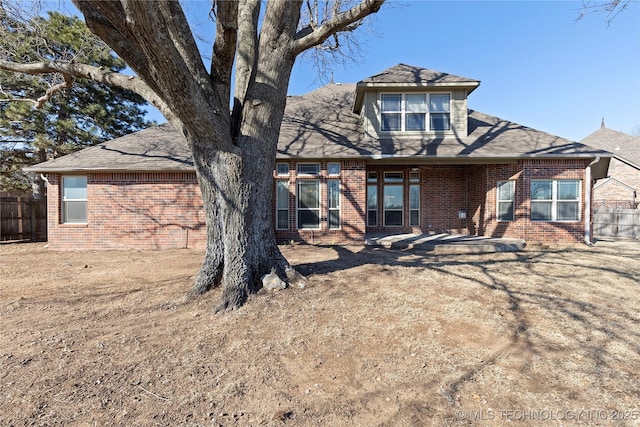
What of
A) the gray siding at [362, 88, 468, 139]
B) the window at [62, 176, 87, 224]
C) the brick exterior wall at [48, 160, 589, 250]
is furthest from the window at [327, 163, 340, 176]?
the window at [62, 176, 87, 224]

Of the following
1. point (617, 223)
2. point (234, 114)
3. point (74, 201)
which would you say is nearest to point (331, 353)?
point (234, 114)

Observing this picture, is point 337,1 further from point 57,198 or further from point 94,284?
point 57,198

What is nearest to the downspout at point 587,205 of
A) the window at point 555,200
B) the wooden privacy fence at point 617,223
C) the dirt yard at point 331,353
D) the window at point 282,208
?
the window at point 555,200

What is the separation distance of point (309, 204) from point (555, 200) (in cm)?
820

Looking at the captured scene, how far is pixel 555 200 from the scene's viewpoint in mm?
9641

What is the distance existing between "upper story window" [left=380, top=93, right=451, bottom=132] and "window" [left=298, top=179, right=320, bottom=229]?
3441 mm

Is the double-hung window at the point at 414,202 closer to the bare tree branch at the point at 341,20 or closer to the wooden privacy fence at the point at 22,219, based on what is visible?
the bare tree branch at the point at 341,20

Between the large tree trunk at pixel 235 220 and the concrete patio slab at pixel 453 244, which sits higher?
the large tree trunk at pixel 235 220

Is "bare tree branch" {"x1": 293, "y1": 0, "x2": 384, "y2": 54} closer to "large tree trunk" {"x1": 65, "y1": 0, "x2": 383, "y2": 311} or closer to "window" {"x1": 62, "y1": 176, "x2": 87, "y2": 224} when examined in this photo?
"large tree trunk" {"x1": 65, "y1": 0, "x2": 383, "y2": 311}

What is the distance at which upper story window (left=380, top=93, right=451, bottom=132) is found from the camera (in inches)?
411

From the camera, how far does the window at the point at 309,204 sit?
9781mm

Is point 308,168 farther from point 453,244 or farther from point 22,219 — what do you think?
point 22,219

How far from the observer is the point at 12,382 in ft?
8.16

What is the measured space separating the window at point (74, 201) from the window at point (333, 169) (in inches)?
322
